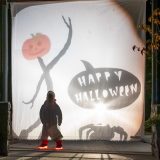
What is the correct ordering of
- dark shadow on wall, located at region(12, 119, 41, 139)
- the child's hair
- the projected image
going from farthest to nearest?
dark shadow on wall, located at region(12, 119, 41, 139) < the projected image < the child's hair

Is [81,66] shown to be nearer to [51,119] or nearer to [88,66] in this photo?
[88,66]

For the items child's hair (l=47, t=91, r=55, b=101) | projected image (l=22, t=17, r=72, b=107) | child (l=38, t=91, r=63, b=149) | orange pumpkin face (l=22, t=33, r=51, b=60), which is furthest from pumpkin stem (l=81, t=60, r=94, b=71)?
child's hair (l=47, t=91, r=55, b=101)

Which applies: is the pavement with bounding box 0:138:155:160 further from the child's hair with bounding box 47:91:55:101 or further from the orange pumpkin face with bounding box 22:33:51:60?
the orange pumpkin face with bounding box 22:33:51:60

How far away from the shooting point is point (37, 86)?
55.4ft

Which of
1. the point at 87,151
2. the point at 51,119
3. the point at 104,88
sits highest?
the point at 104,88

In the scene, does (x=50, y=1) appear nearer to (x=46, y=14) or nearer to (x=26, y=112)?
(x=46, y=14)

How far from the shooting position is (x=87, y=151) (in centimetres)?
1444

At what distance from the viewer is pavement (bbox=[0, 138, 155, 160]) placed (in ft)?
42.5

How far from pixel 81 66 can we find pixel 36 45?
177 centimetres

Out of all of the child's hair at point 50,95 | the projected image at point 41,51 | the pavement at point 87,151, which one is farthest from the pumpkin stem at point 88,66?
the pavement at point 87,151

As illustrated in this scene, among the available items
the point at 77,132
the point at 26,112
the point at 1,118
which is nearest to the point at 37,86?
the point at 26,112

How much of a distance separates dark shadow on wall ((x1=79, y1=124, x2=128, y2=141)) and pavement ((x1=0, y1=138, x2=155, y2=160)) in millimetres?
278

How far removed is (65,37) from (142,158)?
570cm

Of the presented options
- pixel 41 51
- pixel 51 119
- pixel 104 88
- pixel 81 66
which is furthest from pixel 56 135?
pixel 41 51
